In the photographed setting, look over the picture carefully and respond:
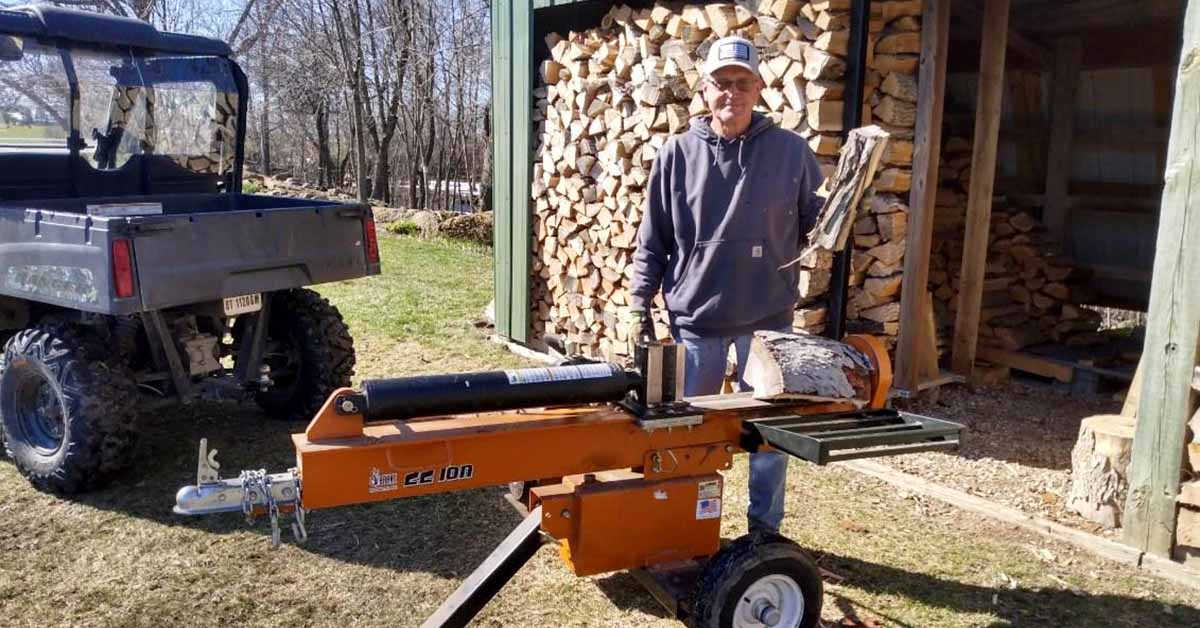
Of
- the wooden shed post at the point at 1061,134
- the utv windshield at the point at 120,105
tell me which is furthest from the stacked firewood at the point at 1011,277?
the utv windshield at the point at 120,105

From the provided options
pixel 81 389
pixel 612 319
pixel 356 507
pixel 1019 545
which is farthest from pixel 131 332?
pixel 1019 545

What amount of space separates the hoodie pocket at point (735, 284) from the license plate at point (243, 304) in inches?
95.9

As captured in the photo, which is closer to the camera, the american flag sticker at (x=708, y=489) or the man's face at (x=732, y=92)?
the american flag sticker at (x=708, y=489)

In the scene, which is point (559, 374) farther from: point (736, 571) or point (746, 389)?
point (746, 389)

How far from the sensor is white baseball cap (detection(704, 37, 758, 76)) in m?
3.15

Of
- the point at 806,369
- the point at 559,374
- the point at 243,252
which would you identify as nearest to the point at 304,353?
the point at 243,252

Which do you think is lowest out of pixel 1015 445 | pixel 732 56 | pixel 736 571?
pixel 1015 445

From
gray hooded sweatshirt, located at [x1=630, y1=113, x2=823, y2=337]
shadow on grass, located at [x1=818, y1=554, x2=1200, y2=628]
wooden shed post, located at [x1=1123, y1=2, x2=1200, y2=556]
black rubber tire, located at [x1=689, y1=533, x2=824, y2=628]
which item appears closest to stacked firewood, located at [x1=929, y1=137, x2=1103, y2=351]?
wooden shed post, located at [x1=1123, y1=2, x2=1200, y2=556]

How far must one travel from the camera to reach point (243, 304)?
184 inches

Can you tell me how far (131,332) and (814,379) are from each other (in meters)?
3.67

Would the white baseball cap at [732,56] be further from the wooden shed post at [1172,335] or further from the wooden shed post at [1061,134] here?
the wooden shed post at [1061,134]

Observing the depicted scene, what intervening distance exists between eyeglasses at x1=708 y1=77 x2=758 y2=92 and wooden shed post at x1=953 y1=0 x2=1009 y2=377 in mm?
3336

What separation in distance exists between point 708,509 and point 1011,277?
5.32 metres

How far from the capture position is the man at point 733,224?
3.26 metres
